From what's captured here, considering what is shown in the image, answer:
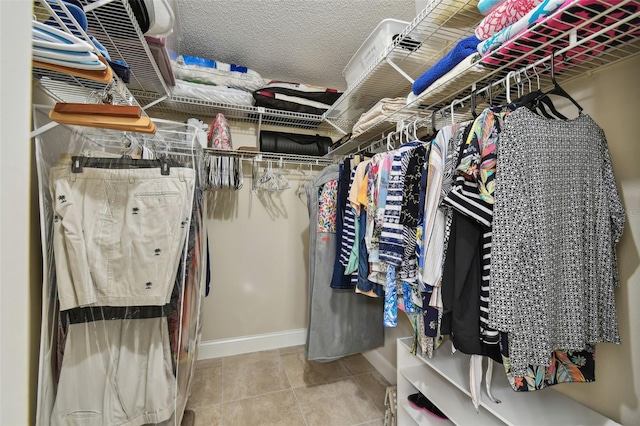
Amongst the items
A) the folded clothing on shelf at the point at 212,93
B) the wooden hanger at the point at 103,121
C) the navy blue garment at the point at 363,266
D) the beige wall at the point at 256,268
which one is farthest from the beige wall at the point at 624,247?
the folded clothing on shelf at the point at 212,93

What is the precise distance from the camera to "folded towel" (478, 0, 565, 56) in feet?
2.10

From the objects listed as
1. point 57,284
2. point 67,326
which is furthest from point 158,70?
point 67,326

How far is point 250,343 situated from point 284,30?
8.06 feet

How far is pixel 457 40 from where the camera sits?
1253 mm

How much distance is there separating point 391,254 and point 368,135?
3.38 ft

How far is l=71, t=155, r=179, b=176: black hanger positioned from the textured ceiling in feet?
3.49

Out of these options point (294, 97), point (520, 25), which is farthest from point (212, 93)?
point (520, 25)

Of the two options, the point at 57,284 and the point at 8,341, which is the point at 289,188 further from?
the point at 8,341

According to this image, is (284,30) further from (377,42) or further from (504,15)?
(504,15)

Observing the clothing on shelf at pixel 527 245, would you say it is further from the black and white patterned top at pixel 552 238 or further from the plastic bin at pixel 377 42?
the plastic bin at pixel 377 42

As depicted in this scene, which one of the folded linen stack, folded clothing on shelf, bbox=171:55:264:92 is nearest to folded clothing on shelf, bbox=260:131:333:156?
folded clothing on shelf, bbox=171:55:264:92

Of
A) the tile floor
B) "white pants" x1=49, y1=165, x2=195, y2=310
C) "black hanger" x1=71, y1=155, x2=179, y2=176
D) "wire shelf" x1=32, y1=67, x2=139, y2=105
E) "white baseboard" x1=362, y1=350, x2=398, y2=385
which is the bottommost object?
the tile floor

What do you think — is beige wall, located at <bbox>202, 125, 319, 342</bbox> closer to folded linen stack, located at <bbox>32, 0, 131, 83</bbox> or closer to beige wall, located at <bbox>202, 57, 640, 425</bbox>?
beige wall, located at <bbox>202, 57, 640, 425</bbox>

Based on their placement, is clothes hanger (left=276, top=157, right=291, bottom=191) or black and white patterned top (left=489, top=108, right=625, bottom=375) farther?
clothes hanger (left=276, top=157, right=291, bottom=191)
